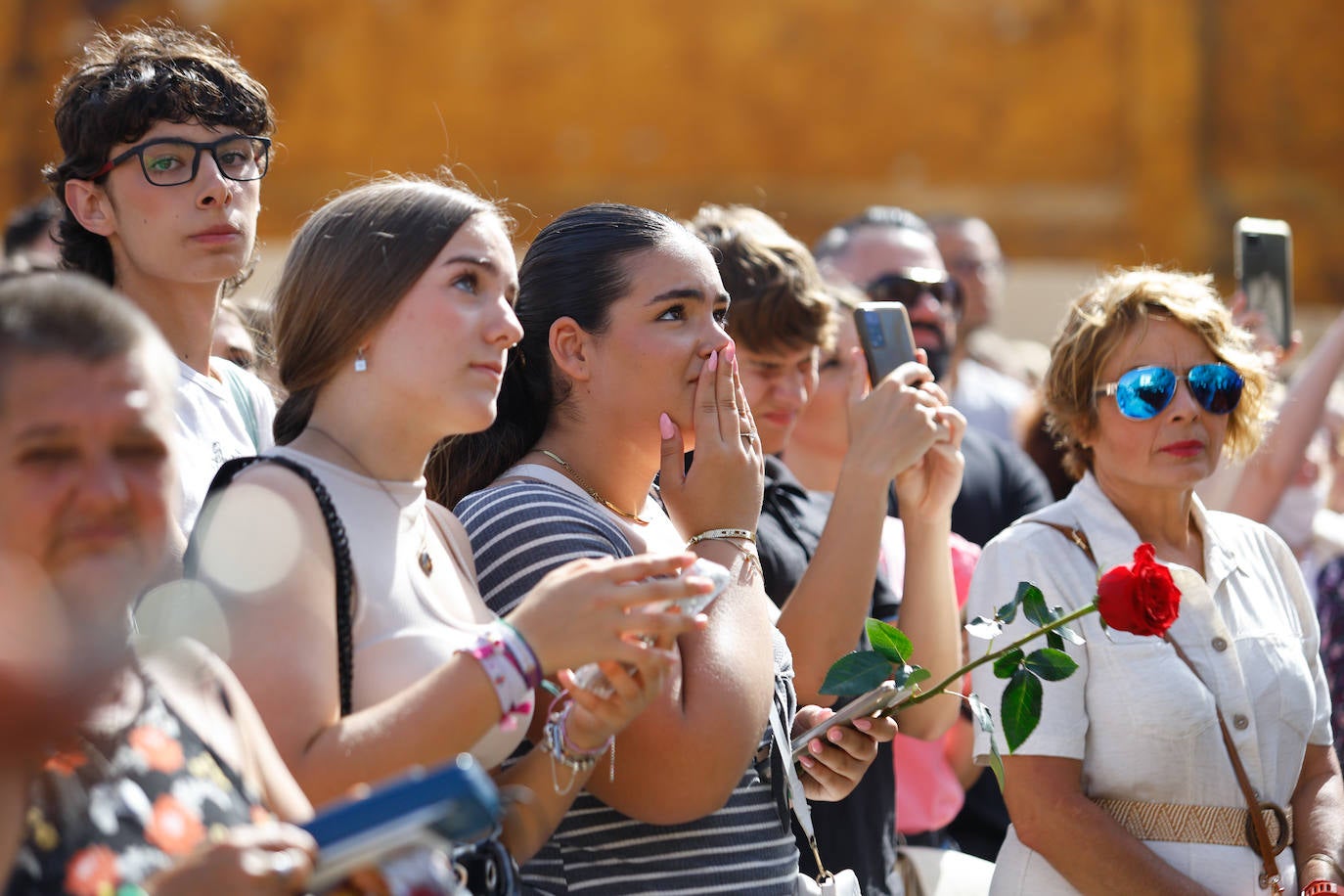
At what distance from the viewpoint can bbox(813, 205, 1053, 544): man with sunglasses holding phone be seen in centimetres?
450

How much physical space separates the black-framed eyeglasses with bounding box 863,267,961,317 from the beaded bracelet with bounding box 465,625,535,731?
9.46 ft

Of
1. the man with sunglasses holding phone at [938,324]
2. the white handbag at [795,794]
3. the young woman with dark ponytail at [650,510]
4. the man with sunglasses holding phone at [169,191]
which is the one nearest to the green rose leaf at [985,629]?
the young woman with dark ponytail at [650,510]

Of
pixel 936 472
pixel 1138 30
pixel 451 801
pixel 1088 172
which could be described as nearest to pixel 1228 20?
pixel 1138 30

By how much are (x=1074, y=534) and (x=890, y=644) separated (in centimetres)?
91

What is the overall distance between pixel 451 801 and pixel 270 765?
47cm

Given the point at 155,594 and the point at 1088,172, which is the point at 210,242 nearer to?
the point at 155,594

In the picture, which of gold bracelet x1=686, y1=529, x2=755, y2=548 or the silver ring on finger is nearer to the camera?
the silver ring on finger

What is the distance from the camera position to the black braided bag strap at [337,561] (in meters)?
2.05

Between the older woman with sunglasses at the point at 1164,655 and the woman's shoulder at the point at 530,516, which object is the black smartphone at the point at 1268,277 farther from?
the woman's shoulder at the point at 530,516

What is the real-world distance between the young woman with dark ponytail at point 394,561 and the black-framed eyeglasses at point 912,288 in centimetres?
239

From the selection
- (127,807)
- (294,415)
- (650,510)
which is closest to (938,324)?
(650,510)

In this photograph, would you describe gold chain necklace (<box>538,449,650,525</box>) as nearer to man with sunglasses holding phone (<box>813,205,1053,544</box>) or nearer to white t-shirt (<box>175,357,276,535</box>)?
white t-shirt (<box>175,357,276,535</box>)

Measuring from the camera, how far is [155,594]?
2.23 meters

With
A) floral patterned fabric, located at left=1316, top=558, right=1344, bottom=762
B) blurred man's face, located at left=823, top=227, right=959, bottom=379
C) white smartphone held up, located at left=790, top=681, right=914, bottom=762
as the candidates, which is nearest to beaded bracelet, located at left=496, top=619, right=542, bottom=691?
white smartphone held up, located at left=790, top=681, right=914, bottom=762
